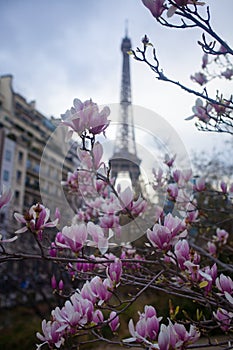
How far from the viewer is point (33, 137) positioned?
21.0 m

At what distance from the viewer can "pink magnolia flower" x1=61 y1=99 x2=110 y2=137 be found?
1039mm

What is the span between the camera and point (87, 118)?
1047 mm

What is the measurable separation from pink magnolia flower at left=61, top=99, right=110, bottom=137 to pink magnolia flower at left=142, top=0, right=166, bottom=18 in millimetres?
348

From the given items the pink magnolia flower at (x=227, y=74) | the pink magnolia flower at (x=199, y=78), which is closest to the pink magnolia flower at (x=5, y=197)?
the pink magnolia flower at (x=199, y=78)

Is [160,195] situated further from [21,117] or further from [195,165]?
[21,117]

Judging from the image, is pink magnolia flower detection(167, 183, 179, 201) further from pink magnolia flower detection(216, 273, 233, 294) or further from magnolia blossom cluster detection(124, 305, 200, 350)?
magnolia blossom cluster detection(124, 305, 200, 350)

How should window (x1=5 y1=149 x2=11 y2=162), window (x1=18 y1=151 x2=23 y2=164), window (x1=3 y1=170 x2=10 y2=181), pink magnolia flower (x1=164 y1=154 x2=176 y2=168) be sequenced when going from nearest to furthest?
pink magnolia flower (x1=164 y1=154 x2=176 y2=168), window (x1=3 y1=170 x2=10 y2=181), window (x1=5 y1=149 x2=11 y2=162), window (x1=18 y1=151 x2=23 y2=164)

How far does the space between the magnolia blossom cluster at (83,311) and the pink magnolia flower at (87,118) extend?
41 cm

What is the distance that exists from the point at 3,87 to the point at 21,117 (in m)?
1.98

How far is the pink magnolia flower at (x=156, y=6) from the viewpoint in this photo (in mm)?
1068

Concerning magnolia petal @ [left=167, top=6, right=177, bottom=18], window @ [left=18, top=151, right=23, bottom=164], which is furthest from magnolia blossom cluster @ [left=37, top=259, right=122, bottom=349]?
window @ [left=18, top=151, right=23, bottom=164]

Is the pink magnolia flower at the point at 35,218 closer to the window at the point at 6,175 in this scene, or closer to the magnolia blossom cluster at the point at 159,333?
the magnolia blossom cluster at the point at 159,333

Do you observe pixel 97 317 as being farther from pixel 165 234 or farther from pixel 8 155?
pixel 8 155

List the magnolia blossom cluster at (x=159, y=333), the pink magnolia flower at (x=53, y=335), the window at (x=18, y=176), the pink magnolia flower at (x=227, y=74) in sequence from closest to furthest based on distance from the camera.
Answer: the magnolia blossom cluster at (x=159, y=333) → the pink magnolia flower at (x=53, y=335) → the pink magnolia flower at (x=227, y=74) → the window at (x=18, y=176)
